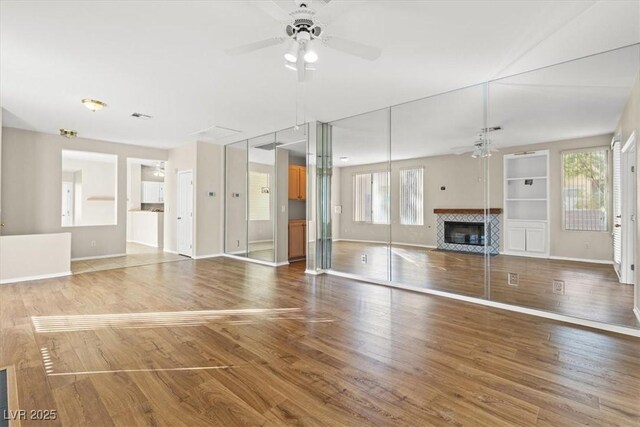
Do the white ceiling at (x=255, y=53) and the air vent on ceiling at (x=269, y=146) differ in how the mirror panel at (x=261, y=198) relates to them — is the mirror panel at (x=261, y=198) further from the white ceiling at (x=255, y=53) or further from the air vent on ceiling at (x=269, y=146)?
the white ceiling at (x=255, y=53)

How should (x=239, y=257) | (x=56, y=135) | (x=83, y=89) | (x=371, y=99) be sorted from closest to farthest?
(x=83, y=89) < (x=371, y=99) < (x=56, y=135) < (x=239, y=257)

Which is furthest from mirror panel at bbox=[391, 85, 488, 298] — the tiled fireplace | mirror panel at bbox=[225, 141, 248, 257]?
mirror panel at bbox=[225, 141, 248, 257]

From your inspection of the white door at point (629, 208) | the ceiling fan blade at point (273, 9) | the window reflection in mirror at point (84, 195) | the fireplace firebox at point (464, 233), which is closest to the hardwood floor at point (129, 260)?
the window reflection in mirror at point (84, 195)

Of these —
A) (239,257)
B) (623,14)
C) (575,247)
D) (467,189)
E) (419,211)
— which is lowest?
(239,257)

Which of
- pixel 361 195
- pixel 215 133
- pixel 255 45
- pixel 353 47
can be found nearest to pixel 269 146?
pixel 215 133

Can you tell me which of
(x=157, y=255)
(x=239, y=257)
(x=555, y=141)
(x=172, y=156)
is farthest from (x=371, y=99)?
(x=157, y=255)

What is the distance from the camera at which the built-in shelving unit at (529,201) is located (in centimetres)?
504

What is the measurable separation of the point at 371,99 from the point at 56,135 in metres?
6.80

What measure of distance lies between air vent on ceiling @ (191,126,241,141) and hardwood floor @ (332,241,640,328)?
3.28 metres

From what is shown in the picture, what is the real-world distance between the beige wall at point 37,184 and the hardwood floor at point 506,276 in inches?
237

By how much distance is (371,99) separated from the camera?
4.54 metres

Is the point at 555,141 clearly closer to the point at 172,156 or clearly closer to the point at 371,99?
the point at 371,99

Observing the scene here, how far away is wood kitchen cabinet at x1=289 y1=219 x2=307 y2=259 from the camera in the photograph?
279 inches

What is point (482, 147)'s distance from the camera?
14.8 feet
